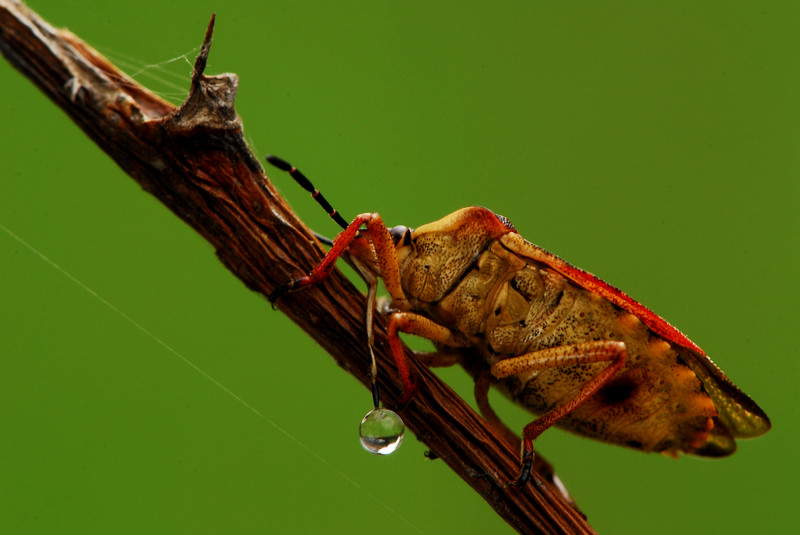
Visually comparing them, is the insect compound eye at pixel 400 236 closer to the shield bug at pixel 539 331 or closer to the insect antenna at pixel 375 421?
the shield bug at pixel 539 331

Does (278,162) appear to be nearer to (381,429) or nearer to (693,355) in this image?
(381,429)

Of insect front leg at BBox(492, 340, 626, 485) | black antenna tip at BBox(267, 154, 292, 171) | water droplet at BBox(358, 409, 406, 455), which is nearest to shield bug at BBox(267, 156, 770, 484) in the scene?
insect front leg at BBox(492, 340, 626, 485)

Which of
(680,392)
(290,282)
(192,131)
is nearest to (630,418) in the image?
→ (680,392)

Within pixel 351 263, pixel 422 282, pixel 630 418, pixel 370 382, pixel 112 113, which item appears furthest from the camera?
pixel 630 418

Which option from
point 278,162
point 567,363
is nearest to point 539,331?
point 567,363

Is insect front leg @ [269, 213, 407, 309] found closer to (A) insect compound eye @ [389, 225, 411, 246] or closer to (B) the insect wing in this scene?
(A) insect compound eye @ [389, 225, 411, 246]

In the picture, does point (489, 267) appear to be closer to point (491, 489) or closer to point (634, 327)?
point (634, 327)

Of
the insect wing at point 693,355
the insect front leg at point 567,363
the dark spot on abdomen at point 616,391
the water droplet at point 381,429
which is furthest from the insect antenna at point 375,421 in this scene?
the dark spot on abdomen at point 616,391
